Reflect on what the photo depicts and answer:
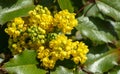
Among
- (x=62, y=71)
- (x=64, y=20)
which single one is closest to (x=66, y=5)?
(x=64, y=20)

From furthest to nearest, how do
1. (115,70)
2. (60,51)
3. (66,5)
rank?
(115,70)
(66,5)
(60,51)

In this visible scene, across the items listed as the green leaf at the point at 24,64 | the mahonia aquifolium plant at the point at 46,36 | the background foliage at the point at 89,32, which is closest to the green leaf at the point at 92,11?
the background foliage at the point at 89,32

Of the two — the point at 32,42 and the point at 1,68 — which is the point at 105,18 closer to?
the point at 32,42

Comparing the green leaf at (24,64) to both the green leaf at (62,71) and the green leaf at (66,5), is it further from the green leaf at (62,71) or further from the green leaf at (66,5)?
the green leaf at (66,5)

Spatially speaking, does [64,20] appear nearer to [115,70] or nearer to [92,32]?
[92,32]

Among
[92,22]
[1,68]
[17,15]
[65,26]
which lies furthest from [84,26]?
[1,68]

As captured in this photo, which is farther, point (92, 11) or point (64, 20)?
point (92, 11)

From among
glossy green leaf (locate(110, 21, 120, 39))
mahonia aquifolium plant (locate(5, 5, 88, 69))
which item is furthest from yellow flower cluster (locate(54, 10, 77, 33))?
glossy green leaf (locate(110, 21, 120, 39))
